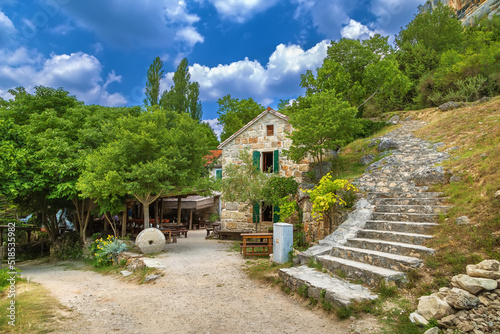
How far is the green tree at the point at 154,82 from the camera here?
2656cm

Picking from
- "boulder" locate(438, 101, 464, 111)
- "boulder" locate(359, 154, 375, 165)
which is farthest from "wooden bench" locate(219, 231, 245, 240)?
"boulder" locate(438, 101, 464, 111)

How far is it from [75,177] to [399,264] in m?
11.6

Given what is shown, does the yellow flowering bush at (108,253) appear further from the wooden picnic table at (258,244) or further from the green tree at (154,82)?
the green tree at (154,82)

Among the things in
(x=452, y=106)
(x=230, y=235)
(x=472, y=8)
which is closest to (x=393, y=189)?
(x=230, y=235)

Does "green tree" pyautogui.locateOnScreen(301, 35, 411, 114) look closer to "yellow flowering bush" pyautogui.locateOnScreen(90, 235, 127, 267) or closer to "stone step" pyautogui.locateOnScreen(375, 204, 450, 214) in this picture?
"stone step" pyautogui.locateOnScreen(375, 204, 450, 214)

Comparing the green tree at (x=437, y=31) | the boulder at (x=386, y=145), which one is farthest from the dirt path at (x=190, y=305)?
the green tree at (x=437, y=31)

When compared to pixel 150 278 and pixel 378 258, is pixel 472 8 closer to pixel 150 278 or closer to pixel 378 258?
pixel 378 258

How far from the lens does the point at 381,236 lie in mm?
5844

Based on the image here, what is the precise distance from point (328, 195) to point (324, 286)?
135 inches

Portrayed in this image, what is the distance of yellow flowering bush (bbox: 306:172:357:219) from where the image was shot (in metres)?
7.81

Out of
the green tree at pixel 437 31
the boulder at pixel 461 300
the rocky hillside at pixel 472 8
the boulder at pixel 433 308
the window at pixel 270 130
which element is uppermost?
the rocky hillside at pixel 472 8

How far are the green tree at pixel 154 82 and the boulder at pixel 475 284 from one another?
26.5 m

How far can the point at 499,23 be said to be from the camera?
24406mm

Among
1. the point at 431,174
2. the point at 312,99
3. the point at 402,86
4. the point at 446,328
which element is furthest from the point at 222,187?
the point at 402,86
